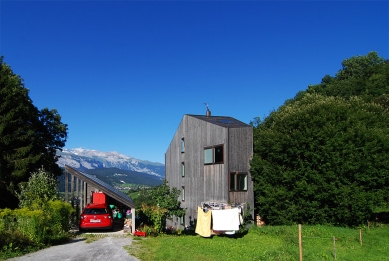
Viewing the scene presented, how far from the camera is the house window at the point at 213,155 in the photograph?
23781 mm

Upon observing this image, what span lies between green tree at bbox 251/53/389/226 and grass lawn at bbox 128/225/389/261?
177 cm

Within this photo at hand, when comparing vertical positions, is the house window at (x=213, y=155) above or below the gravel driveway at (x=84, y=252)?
above

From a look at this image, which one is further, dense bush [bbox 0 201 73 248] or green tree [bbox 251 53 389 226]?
green tree [bbox 251 53 389 226]

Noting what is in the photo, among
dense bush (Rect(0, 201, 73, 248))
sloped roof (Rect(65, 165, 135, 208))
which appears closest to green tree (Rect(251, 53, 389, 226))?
sloped roof (Rect(65, 165, 135, 208))

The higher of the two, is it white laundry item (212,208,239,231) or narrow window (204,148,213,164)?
narrow window (204,148,213,164)

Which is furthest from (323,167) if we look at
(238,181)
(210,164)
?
(210,164)

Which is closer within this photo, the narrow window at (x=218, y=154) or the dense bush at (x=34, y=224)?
the dense bush at (x=34, y=224)

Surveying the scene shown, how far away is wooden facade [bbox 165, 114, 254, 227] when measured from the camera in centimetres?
2314

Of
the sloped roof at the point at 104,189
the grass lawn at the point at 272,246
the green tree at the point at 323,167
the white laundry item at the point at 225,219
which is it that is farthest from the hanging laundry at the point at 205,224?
the green tree at the point at 323,167

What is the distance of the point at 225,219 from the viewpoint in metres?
19.5

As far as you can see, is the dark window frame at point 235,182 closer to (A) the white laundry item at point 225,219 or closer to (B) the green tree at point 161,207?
(A) the white laundry item at point 225,219

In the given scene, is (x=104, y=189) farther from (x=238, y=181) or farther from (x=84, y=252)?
(x=238, y=181)

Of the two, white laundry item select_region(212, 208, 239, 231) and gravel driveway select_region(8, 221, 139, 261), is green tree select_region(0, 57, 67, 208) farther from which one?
white laundry item select_region(212, 208, 239, 231)

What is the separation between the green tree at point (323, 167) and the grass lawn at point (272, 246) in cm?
177
